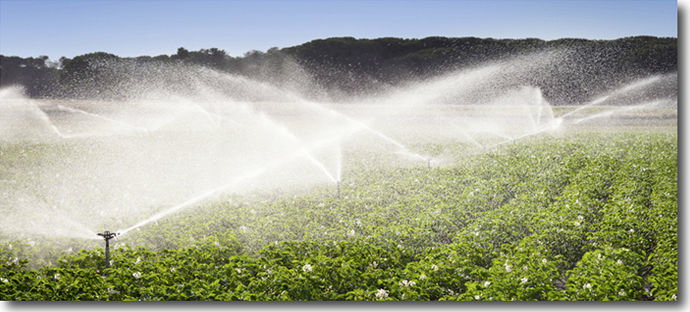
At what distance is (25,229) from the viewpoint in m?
5.14

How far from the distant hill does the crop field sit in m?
1.09

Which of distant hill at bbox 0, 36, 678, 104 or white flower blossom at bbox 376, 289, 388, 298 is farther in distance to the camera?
distant hill at bbox 0, 36, 678, 104

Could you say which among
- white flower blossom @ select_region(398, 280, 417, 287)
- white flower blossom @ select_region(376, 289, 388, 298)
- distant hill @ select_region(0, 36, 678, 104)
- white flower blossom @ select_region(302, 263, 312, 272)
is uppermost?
distant hill @ select_region(0, 36, 678, 104)

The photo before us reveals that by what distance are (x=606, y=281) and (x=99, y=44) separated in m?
5.74

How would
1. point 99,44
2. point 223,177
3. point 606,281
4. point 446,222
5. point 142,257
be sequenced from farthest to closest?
point 223,177 < point 99,44 < point 446,222 < point 142,257 < point 606,281

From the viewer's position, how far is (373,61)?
649 cm

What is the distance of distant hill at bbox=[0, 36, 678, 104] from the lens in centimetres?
579

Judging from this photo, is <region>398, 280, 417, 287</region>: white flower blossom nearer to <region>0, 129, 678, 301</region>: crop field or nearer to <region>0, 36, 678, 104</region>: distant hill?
<region>0, 129, 678, 301</region>: crop field

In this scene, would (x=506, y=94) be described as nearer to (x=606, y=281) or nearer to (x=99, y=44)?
(x=606, y=281)

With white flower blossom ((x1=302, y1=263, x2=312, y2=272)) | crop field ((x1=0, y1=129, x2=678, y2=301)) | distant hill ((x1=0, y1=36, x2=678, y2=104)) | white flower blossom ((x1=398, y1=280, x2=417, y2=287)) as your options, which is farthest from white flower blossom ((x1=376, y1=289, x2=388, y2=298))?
distant hill ((x1=0, y1=36, x2=678, y2=104))

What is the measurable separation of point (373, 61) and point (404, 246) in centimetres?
294

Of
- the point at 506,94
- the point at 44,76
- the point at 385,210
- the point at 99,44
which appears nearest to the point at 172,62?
the point at 99,44

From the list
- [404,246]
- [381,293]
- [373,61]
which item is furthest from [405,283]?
[373,61]

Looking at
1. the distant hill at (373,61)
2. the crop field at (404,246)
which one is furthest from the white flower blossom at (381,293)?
the distant hill at (373,61)
